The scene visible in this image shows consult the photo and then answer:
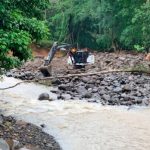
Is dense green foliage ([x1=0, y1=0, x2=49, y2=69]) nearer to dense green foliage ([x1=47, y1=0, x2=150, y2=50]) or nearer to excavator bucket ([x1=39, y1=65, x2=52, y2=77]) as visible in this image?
excavator bucket ([x1=39, y1=65, x2=52, y2=77])

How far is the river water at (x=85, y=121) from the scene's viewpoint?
38.1 feet

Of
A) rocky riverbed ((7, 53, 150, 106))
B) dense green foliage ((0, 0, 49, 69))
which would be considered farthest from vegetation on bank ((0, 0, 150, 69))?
dense green foliage ((0, 0, 49, 69))

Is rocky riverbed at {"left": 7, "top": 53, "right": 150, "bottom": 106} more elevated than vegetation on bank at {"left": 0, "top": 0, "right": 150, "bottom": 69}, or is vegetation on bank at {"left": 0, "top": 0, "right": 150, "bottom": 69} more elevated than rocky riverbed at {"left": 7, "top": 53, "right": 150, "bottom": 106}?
vegetation on bank at {"left": 0, "top": 0, "right": 150, "bottom": 69}

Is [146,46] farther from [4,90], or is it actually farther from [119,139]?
[119,139]

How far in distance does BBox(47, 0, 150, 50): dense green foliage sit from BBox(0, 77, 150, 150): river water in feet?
61.8

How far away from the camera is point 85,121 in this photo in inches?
557

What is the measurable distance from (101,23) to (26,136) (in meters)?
32.7

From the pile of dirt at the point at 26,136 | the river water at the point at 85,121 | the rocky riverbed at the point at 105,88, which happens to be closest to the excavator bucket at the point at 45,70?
the rocky riverbed at the point at 105,88

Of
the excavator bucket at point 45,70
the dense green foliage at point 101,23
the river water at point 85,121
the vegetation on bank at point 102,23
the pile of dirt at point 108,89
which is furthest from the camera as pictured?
the dense green foliage at point 101,23

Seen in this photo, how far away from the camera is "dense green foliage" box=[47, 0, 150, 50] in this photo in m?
38.8

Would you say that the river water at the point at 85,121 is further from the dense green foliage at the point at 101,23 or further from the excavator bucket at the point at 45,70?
the dense green foliage at the point at 101,23

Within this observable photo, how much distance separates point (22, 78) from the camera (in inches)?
1006

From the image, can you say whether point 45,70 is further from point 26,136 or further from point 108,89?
point 26,136

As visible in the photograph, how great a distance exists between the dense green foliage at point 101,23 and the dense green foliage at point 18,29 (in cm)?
2309
